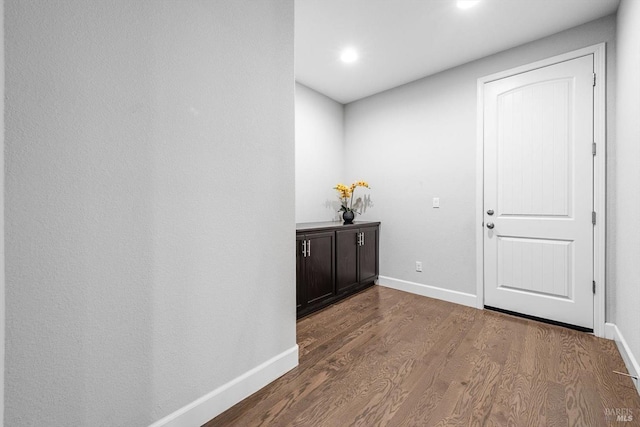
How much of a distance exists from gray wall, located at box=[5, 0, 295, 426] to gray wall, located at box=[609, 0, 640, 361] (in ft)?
6.61

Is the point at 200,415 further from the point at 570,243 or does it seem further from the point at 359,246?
the point at 570,243

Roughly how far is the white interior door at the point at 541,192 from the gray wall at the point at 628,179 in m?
0.20

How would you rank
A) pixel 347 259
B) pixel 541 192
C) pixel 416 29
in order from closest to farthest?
pixel 416 29 < pixel 541 192 < pixel 347 259

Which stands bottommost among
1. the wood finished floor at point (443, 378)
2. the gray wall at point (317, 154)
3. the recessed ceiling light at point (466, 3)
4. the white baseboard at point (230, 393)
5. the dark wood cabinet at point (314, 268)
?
the wood finished floor at point (443, 378)

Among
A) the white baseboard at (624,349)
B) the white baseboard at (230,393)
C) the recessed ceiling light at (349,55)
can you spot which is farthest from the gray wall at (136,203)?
the white baseboard at (624,349)

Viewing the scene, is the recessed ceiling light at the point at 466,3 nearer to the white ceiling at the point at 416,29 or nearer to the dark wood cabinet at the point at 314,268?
the white ceiling at the point at 416,29

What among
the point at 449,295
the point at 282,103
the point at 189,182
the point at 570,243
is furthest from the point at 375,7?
the point at 449,295

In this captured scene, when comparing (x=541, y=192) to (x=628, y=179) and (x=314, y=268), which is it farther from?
(x=314, y=268)

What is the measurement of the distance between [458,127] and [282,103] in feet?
6.82

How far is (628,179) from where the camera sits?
1.70m

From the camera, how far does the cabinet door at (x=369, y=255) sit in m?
3.28

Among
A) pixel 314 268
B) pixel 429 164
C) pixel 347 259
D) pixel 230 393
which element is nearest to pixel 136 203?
pixel 230 393

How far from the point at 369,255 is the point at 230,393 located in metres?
2.29

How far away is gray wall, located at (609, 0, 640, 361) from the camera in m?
1.54
